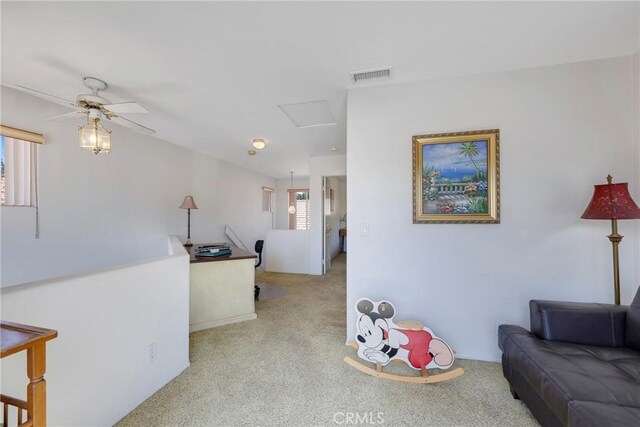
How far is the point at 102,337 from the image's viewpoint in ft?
4.93

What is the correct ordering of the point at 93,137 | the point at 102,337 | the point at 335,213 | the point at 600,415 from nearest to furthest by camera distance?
the point at 600,415 < the point at 102,337 < the point at 93,137 < the point at 335,213

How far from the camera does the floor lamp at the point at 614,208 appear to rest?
1705 mm

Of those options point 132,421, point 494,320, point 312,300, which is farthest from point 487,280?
point 132,421

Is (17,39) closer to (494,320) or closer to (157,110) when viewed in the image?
(157,110)

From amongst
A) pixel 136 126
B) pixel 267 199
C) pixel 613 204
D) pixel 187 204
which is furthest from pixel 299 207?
pixel 613 204

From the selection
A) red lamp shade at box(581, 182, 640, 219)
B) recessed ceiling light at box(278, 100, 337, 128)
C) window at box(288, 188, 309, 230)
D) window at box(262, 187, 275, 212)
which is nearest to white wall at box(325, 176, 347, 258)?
window at box(288, 188, 309, 230)

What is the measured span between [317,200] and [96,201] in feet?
11.4

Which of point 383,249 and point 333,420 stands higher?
point 383,249

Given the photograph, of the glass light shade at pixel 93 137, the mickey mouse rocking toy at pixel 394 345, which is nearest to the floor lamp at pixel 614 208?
the mickey mouse rocking toy at pixel 394 345

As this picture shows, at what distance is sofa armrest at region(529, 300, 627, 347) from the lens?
5.18ft

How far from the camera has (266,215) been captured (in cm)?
759

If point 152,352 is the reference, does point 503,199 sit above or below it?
above

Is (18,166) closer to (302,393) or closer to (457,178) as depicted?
(302,393)

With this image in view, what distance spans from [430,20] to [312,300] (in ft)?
11.3
